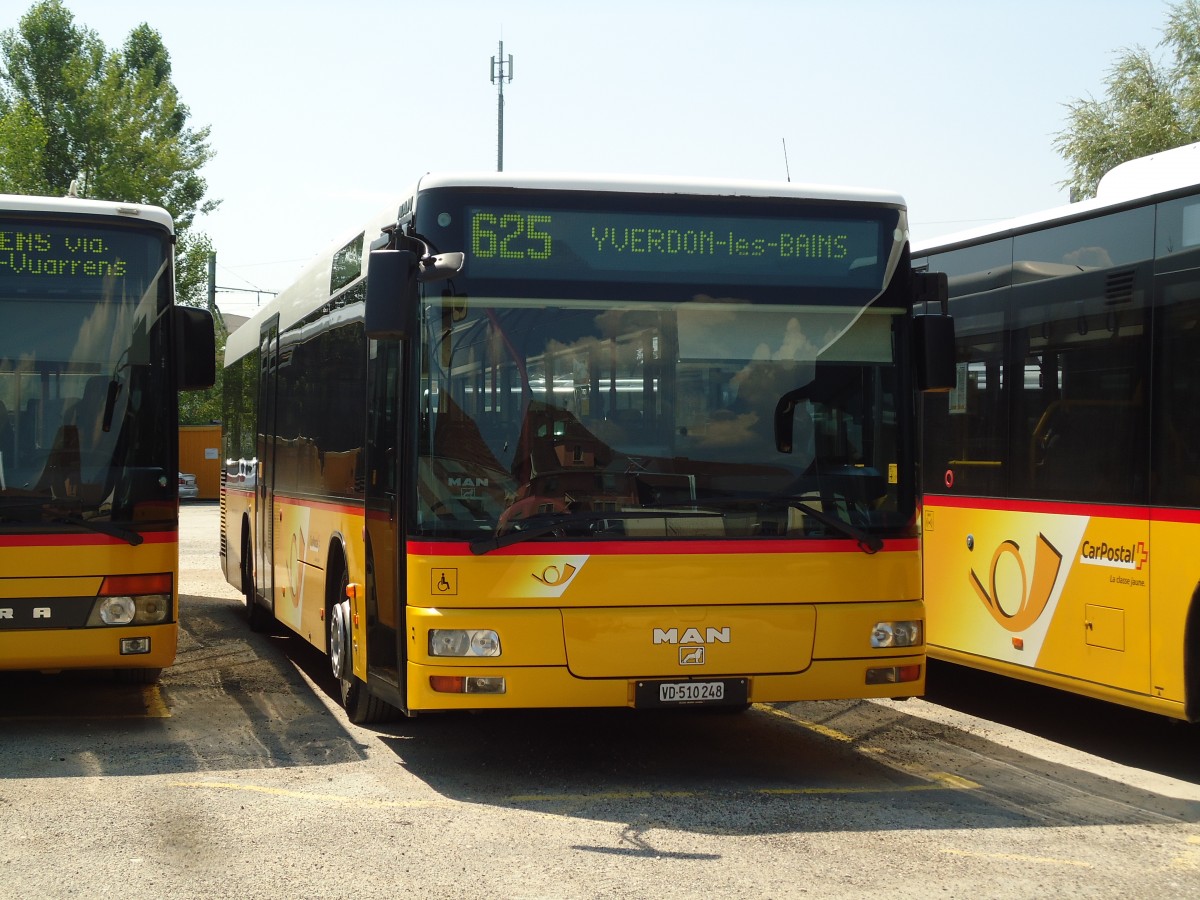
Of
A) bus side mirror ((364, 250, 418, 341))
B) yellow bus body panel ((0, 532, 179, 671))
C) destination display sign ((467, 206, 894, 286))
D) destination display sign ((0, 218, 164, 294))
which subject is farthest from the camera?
destination display sign ((0, 218, 164, 294))

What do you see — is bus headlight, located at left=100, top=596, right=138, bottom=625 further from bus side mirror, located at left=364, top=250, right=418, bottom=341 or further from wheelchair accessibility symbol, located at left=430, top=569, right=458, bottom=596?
bus side mirror, located at left=364, top=250, right=418, bottom=341

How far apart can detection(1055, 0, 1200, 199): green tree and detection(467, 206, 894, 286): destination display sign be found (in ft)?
92.7

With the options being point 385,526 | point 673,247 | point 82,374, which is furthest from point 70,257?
point 673,247

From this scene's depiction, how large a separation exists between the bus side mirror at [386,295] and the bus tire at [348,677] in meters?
2.46

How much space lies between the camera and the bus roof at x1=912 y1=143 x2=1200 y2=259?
8.34 meters

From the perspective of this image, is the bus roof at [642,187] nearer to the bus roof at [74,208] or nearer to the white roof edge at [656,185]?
the white roof edge at [656,185]

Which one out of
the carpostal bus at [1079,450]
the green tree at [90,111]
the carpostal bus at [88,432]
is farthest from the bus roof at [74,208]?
the green tree at [90,111]

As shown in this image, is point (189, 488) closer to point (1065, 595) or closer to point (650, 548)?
point (1065, 595)

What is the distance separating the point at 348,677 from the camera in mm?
9531

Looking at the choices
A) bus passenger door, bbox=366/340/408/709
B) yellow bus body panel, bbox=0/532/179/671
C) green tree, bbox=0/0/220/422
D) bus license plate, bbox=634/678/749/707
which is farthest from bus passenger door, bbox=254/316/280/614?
green tree, bbox=0/0/220/422

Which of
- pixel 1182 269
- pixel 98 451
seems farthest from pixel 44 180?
pixel 1182 269

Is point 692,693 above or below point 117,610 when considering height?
below

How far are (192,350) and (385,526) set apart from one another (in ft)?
7.16

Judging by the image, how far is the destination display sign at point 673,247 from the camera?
25.1 feet
